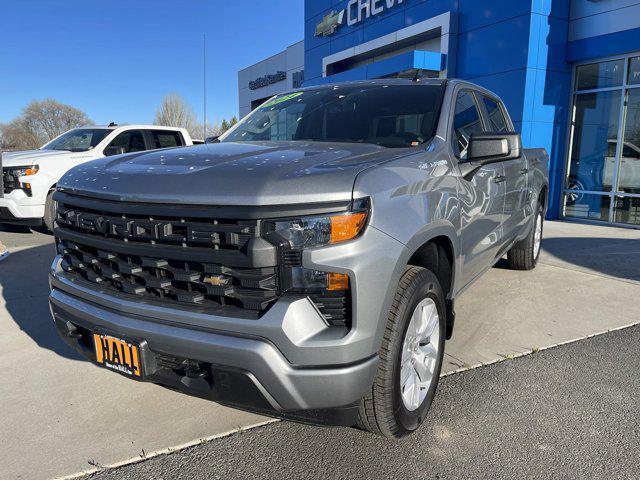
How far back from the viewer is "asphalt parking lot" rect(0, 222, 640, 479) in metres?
2.39

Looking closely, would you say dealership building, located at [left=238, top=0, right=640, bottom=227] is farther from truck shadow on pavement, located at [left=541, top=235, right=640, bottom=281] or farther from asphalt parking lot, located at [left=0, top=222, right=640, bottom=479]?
asphalt parking lot, located at [left=0, top=222, right=640, bottom=479]

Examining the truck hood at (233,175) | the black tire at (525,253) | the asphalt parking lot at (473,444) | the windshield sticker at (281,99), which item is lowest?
the asphalt parking lot at (473,444)

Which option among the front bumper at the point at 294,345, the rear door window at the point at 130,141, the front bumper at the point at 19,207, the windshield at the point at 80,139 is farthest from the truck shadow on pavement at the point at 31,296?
the rear door window at the point at 130,141

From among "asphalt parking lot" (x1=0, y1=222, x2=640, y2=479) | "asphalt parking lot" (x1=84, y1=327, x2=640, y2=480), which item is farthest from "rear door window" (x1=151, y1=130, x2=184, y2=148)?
"asphalt parking lot" (x1=84, y1=327, x2=640, y2=480)

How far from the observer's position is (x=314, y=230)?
6.20ft

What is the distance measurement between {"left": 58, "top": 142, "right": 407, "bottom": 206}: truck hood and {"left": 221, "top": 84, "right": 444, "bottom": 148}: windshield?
392 millimetres

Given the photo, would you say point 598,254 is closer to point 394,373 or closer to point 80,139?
point 394,373

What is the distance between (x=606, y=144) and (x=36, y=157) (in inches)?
432

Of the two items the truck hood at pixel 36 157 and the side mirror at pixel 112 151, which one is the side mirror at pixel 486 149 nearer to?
the side mirror at pixel 112 151

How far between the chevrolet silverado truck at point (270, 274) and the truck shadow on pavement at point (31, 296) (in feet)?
4.12

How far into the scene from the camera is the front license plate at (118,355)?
6.76 feet

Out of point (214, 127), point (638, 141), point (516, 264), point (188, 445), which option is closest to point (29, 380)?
point (188, 445)

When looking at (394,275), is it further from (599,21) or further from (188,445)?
(599,21)

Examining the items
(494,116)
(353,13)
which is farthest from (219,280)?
(353,13)
